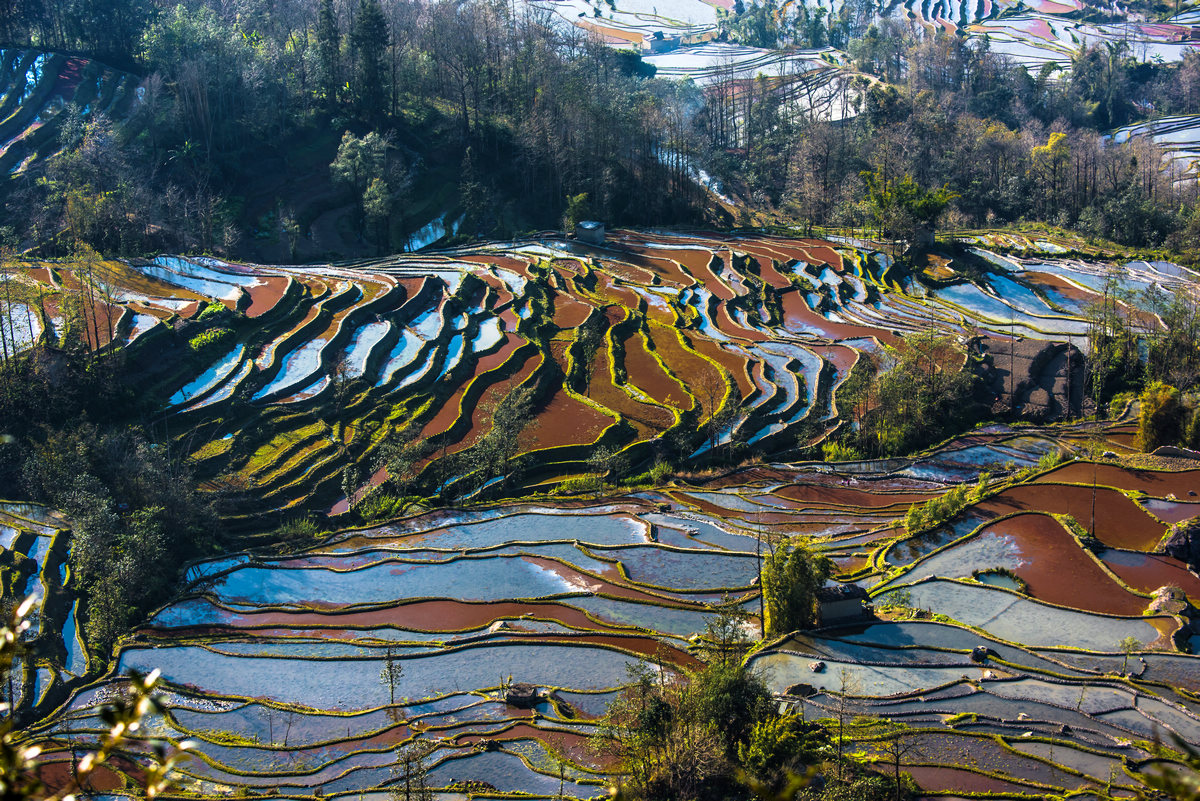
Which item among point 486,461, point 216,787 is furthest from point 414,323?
point 216,787

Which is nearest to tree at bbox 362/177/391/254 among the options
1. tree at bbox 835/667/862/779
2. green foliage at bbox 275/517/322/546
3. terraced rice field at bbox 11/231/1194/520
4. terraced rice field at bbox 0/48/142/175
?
terraced rice field at bbox 11/231/1194/520

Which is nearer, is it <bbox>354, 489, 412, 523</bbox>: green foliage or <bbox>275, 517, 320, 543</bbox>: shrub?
<bbox>275, 517, 320, 543</bbox>: shrub

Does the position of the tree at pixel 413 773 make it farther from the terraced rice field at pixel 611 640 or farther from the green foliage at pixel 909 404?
the green foliage at pixel 909 404

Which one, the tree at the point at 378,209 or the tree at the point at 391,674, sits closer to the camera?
the tree at the point at 391,674

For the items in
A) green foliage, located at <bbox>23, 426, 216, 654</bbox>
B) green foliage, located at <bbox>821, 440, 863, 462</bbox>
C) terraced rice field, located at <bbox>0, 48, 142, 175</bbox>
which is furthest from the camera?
terraced rice field, located at <bbox>0, 48, 142, 175</bbox>

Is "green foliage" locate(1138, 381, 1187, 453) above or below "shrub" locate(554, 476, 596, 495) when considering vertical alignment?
above

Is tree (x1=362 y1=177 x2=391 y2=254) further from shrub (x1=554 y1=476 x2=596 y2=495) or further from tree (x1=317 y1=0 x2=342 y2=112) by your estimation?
shrub (x1=554 y1=476 x2=596 y2=495)

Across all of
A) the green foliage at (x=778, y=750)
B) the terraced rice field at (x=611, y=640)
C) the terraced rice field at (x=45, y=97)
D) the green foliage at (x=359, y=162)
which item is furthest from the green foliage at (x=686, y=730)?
the terraced rice field at (x=45, y=97)
